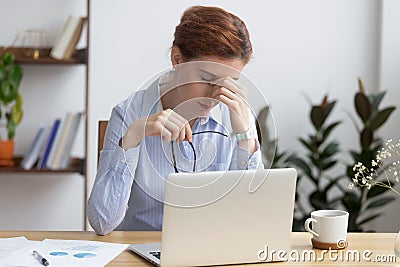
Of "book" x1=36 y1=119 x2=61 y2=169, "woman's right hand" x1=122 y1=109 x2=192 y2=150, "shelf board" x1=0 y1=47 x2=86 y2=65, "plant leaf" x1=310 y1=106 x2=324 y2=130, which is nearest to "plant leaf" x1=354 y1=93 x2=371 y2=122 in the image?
"plant leaf" x1=310 y1=106 x2=324 y2=130

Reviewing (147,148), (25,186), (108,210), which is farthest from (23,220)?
(147,148)

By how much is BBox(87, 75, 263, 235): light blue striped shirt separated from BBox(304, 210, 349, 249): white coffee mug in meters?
0.23

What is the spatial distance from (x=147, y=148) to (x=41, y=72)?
6.27 feet

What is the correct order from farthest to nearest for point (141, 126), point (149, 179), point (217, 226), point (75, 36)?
A: point (75, 36), point (149, 179), point (141, 126), point (217, 226)

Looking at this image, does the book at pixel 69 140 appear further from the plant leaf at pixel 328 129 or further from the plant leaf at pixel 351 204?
the plant leaf at pixel 351 204

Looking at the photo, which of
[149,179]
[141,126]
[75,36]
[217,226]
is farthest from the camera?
[75,36]

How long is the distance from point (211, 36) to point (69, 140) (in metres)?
1.74

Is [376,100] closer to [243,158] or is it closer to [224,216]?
[243,158]

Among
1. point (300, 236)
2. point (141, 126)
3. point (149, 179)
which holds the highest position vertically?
point (141, 126)

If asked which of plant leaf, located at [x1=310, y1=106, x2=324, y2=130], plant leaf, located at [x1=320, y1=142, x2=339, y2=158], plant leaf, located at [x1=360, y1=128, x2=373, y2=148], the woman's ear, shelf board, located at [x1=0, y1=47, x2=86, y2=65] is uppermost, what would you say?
the woman's ear

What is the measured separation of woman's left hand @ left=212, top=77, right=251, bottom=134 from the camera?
1666 mm

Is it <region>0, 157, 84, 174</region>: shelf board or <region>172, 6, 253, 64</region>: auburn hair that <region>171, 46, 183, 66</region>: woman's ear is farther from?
<region>0, 157, 84, 174</region>: shelf board

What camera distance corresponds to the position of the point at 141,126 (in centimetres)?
172

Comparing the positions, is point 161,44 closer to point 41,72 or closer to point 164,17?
point 164,17
